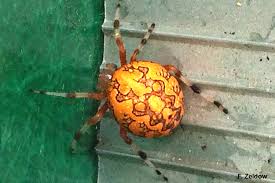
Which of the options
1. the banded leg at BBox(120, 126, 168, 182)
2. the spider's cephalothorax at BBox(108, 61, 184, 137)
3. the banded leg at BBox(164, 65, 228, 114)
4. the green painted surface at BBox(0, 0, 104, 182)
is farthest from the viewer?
the banded leg at BBox(120, 126, 168, 182)

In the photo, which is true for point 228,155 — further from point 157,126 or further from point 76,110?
point 76,110

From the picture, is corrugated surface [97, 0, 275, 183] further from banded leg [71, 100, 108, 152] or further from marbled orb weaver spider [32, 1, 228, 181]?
banded leg [71, 100, 108, 152]

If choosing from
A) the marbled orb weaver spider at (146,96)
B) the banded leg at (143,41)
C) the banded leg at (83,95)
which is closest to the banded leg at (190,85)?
the marbled orb weaver spider at (146,96)

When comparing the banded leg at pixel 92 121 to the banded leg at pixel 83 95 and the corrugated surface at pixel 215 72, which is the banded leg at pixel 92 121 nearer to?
the banded leg at pixel 83 95

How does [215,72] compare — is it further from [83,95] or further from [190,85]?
[83,95]

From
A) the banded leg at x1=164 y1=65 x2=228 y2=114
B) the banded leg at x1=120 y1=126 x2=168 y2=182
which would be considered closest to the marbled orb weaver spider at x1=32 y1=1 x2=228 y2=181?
the banded leg at x1=164 y1=65 x2=228 y2=114

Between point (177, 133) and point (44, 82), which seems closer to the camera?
point (44, 82)

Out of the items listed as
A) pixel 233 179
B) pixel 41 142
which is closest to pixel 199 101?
pixel 233 179
